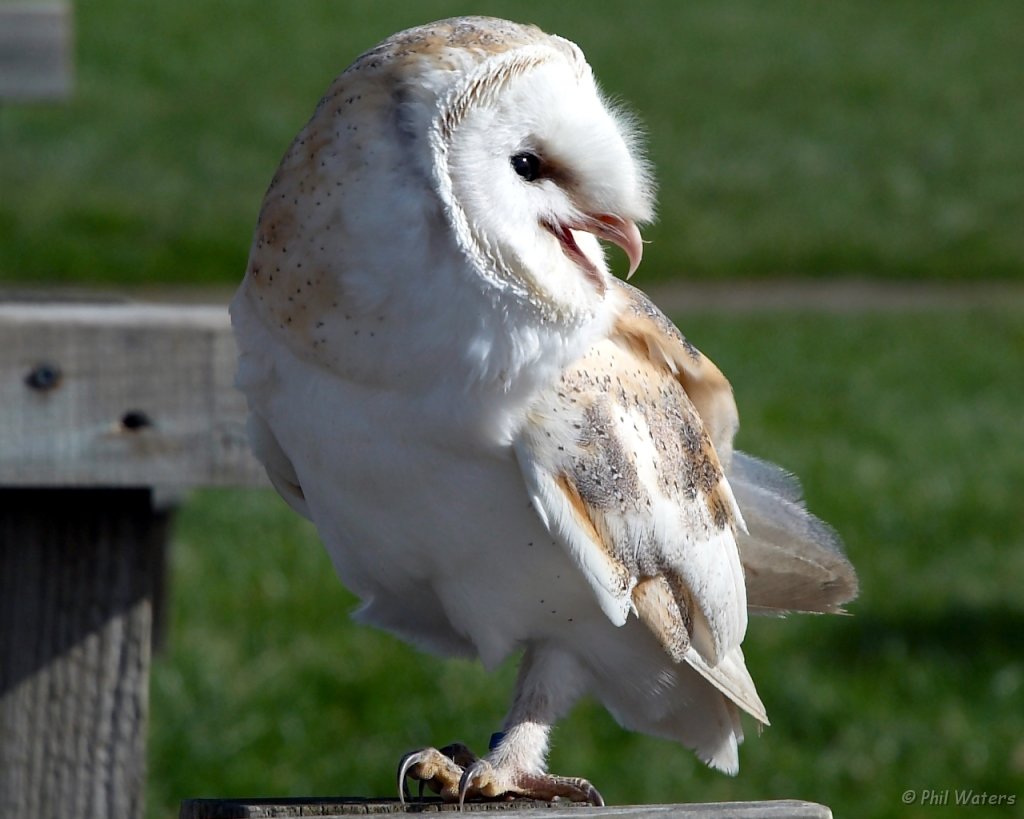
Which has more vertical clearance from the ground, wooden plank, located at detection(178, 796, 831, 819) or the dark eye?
the dark eye

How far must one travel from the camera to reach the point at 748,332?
930 cm

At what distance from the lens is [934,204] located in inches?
494

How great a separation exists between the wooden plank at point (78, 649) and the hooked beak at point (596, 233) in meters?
1.17

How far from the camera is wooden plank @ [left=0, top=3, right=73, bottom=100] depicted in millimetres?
4082

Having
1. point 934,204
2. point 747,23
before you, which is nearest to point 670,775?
point 934,204

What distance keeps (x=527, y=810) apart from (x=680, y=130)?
12.8 meters

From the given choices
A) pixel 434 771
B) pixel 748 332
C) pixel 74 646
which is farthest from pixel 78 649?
pixel 748 332

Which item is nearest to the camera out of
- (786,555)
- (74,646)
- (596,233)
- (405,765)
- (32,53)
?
(596,233)

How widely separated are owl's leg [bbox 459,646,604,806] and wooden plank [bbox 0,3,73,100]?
260 cm

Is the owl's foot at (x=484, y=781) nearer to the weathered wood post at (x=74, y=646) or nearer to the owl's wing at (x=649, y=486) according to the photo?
the owl's wing at (x=649, y=486)

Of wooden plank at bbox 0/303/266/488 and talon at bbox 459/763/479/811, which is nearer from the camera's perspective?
talon at bbox 459/763/479/811

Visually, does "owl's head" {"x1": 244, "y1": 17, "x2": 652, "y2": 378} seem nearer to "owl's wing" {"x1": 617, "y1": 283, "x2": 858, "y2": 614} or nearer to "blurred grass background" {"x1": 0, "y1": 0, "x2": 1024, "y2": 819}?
"owl's wing" {"x1": 617, "y1": 283, "x2": 858, "y2": 614}

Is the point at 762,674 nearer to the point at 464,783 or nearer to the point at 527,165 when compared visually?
the point at 464,783

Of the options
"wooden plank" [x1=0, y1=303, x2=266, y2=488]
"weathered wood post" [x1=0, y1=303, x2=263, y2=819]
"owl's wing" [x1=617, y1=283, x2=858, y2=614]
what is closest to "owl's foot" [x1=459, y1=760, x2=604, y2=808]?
"owl's wing" [x1=617, y1=283, x2=858, y2=614]
